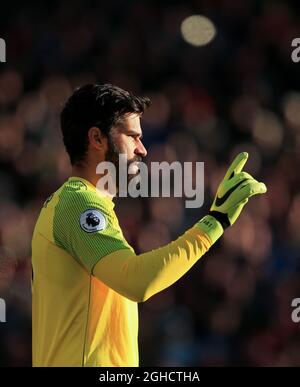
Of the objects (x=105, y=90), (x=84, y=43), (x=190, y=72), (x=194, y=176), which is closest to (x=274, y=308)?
(x=194, y=176)

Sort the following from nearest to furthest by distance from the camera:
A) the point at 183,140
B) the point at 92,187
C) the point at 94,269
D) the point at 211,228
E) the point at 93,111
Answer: the point at 94,269 < the point at 211,228 < the point at 92,187 < the point at 93,111 < the point at 183,140

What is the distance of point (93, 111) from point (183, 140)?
3.11m

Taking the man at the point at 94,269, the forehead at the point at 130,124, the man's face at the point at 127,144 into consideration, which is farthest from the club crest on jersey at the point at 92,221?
the forehead at the point at 130,124

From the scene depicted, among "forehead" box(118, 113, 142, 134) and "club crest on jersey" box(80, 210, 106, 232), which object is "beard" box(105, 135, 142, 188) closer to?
"forehead" box(118, 113, 142, 134)

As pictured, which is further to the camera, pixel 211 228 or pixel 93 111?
pixel 93 111

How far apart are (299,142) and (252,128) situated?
0.36 meters

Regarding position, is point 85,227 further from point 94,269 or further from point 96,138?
point 96,138

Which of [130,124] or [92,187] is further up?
[130,124]

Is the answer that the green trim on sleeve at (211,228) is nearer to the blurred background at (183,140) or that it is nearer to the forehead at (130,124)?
the forehead at (130,124)

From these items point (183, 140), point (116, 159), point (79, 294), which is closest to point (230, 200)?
point (116, 159)

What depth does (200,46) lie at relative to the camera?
20.0 feet

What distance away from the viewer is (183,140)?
569cm

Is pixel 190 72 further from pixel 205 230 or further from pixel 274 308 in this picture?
pixel 205 230

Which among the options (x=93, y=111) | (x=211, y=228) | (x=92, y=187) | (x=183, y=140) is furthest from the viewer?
(x=183, y=140)
